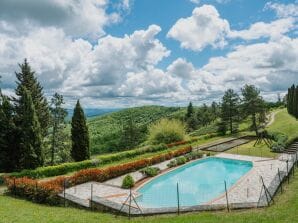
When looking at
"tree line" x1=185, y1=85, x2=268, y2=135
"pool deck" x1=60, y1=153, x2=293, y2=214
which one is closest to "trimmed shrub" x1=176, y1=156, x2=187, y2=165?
"pool deck" x1=60, y1=153, x2=293, y2=214

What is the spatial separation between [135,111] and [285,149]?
6131 inches

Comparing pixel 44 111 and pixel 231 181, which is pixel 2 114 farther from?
pixel 231 181

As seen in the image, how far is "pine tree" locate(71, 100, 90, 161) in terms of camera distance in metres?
33.7

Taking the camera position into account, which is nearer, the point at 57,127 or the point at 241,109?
the point at 57,127

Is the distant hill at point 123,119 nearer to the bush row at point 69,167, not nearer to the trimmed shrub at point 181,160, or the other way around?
the bush row at point 69,167

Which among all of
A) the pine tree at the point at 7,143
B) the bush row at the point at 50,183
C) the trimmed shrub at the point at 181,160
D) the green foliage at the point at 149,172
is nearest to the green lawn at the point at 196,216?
the bush row at the point at 50,183

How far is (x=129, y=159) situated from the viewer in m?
34.5

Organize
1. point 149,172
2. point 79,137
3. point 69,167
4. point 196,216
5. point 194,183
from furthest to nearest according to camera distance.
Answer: point 79,137 → point 69,167 → point 149,172 → point 194,183 → point 196,216

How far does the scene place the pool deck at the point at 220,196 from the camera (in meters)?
14.6

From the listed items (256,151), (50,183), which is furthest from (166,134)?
(50,183)

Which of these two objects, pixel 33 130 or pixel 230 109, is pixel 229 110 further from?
pixel 33 130

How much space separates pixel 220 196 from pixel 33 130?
56.2ft

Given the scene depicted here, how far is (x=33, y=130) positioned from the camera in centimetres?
2706

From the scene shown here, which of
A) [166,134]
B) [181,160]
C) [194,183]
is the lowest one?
[194,183]
